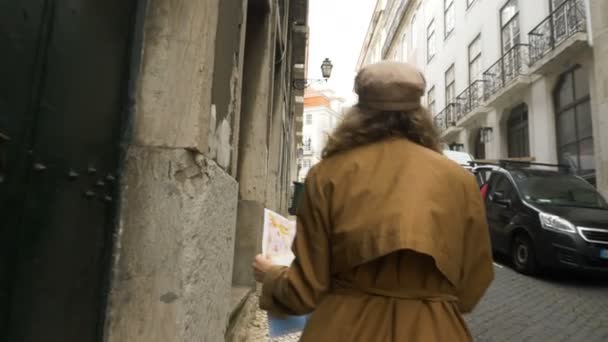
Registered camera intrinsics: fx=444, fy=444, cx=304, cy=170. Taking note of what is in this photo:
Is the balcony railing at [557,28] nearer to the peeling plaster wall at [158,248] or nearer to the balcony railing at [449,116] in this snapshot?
the balcony railing at [449,116]

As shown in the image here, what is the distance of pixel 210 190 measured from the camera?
181cm

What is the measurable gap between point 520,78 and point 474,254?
1521 cm

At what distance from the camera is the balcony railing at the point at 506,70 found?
1492 cm

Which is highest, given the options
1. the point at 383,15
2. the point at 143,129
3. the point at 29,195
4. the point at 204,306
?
the point at 383,15

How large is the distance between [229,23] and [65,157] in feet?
4.09

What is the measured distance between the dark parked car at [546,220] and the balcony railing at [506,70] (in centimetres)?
837

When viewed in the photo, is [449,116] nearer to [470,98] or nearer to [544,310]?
[470,98]

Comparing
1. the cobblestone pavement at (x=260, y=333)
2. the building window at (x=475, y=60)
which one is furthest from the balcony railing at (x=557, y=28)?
the cobblestone pavement at (x=260, y=333)

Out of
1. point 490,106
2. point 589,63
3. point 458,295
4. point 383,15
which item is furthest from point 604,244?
point 383,15

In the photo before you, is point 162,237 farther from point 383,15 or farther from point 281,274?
point 383,15

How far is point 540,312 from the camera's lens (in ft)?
16.3

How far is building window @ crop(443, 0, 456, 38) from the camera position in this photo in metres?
22.4

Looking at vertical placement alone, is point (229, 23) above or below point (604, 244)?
above

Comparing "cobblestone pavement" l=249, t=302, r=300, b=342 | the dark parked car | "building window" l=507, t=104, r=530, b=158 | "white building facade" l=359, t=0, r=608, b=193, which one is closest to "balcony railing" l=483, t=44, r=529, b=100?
"white building facade" l=359, t=0, r=608, b=193
